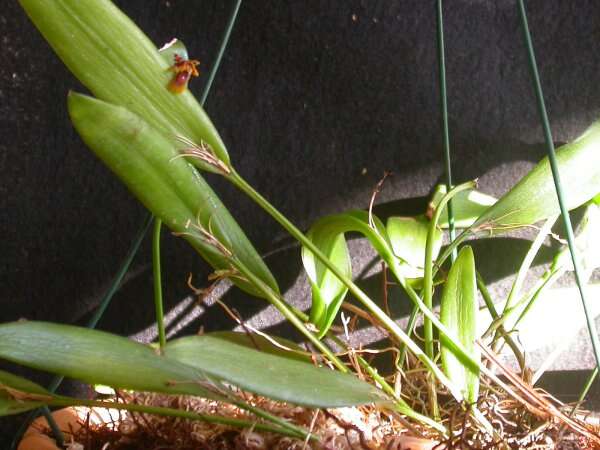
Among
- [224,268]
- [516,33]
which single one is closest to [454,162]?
[516,33]

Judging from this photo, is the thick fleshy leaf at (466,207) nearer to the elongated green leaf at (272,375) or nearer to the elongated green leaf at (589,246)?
the elongated green leaf at (589,246)

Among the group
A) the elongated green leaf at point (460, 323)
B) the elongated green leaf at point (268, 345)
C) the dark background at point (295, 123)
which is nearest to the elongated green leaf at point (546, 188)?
the elongated green leaf at point (460, 323)

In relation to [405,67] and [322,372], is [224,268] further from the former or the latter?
[405,67]

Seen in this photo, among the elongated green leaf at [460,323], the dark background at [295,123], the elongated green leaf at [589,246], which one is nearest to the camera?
the elongated green leaf at [460,323]

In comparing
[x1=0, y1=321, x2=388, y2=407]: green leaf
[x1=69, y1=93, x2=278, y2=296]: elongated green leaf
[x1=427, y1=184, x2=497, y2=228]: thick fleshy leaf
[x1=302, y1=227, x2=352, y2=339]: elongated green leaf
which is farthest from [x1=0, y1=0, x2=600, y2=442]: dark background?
[x1=0, y1=321, x2=388, y2=407]: green leaf

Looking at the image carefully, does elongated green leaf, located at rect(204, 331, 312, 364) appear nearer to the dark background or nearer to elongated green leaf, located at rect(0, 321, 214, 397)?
elongated green leaf, located at rect(0, 321, 214, 397)

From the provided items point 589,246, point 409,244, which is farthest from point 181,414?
point 589,246
